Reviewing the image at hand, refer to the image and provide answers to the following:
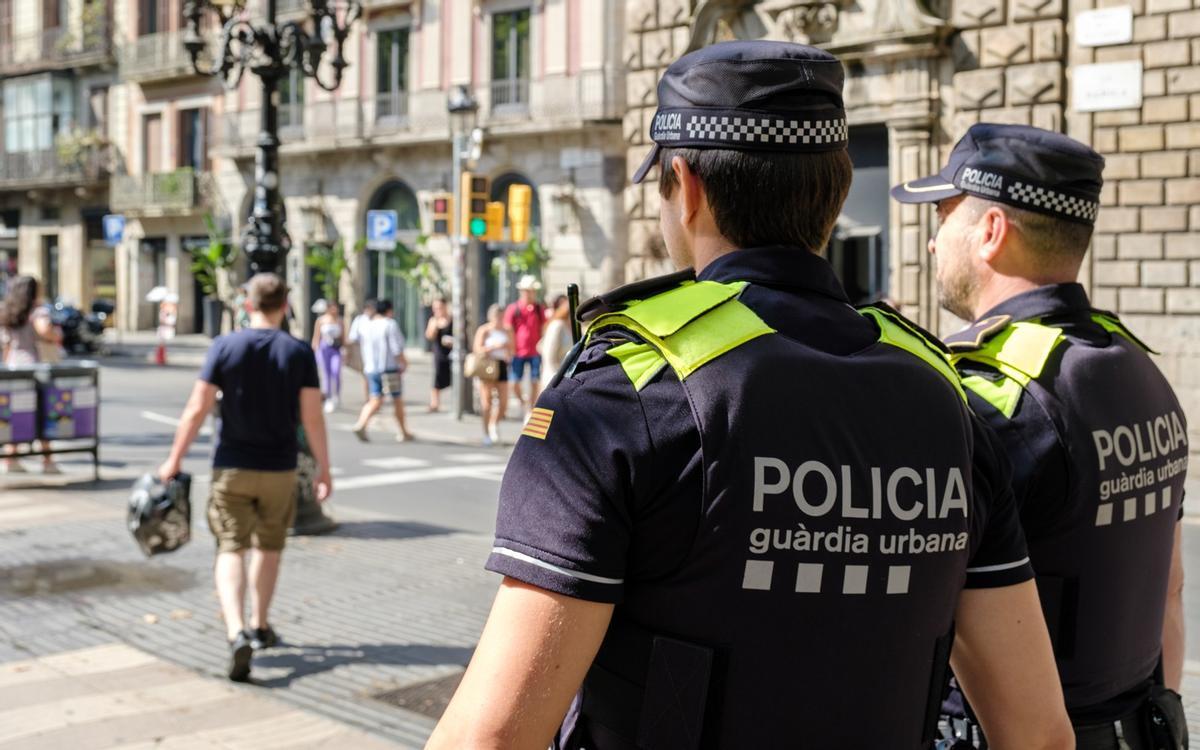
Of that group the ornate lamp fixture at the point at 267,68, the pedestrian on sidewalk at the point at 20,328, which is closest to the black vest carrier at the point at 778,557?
the ornate lamp fixture at the point at 267,68

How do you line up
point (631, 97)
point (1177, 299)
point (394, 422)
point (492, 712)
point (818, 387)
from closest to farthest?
point (492, 712) → point (818, 387) → point (1177, 299) → point (394, 422) → point (631, 97)

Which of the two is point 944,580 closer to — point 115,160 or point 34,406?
point 34,406

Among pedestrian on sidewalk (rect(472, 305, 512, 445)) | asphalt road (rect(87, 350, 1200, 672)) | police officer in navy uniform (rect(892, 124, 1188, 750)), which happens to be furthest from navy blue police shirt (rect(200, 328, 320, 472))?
pedestrian on sidewalk (rect(472, 305, 512, 445))

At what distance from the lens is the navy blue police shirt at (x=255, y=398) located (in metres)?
6.82

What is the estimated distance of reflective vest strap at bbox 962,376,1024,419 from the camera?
8.16 ft

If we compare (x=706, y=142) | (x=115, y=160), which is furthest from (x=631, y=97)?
(x=115, y=160)

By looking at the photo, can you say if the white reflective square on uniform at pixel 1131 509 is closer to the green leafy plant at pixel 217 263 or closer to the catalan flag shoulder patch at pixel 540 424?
the catalan flag shoulder patch at pixel 540 424

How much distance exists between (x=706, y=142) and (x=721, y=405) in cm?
38

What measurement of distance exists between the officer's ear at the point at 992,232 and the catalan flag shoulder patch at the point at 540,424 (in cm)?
139

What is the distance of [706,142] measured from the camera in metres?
1.86

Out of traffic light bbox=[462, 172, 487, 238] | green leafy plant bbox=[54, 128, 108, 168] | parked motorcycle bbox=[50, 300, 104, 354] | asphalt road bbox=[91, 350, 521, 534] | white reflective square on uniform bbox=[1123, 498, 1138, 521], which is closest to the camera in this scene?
white reflective square on uniform bbox=[1123, 498, 1138, 521]

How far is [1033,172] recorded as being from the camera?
2.74 meters

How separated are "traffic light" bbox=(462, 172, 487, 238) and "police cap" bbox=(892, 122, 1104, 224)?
58.7ft

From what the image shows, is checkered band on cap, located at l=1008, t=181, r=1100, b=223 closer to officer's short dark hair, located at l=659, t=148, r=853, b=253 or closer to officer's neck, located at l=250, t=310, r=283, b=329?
officer's short dark hair, located at l=659, t=148, r=853, b=253
